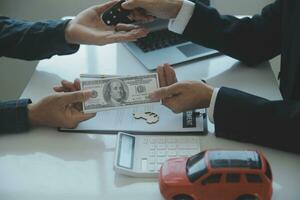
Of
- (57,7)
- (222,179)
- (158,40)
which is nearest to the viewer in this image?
(222,179)

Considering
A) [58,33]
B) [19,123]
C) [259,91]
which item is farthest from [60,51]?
[259,91]

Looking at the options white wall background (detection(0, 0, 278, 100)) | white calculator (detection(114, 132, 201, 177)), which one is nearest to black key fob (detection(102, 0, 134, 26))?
white calculator (detection(114, 132, 201, 177))

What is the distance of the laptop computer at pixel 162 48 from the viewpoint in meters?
1.23

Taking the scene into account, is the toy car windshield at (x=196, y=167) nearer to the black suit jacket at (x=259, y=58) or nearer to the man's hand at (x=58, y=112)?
the black suit jacket at (x=259, y=58)

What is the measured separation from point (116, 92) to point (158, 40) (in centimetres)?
38

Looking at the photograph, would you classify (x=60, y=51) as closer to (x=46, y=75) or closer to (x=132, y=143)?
(x=46, y=75)

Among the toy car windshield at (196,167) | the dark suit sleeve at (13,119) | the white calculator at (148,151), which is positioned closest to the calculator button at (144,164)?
the white calculator at (148,151)

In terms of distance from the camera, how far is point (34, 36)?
1.23 meters

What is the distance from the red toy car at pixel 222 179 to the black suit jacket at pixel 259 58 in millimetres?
168

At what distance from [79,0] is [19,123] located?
3.66ft

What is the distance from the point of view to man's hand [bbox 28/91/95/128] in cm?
98

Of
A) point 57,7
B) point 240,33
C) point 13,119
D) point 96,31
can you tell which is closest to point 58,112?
point 13,119

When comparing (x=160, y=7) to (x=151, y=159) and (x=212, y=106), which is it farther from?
(x=151, y=159)

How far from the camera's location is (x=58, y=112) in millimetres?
979
